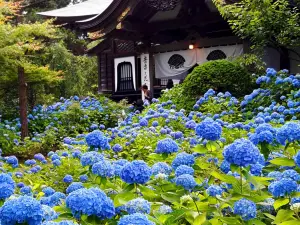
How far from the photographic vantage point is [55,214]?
169cm

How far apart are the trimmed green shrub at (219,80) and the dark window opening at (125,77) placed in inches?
263

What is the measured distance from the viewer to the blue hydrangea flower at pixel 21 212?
1332mm

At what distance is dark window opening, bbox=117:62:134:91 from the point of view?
1501 cm

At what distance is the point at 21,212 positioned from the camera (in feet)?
4.36

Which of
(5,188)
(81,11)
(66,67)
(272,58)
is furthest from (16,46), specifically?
(66,67)

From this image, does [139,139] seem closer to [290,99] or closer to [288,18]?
[290,99]

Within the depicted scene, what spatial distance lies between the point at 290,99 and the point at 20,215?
547 cm

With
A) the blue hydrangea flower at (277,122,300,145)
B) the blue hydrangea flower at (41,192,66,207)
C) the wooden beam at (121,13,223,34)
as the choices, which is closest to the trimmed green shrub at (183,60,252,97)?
the wooden beam at (121,13,223,34)

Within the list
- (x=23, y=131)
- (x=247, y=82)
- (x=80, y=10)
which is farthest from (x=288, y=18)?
(x=80, y=10)

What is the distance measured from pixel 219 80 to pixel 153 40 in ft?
19.2

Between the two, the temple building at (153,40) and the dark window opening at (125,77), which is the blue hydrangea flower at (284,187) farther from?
the dark window opening at (125,77)

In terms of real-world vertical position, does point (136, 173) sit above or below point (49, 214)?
above

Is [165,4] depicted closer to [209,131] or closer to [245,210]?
[209,131]

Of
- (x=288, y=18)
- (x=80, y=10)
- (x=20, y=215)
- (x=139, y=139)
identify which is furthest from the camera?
(x=80, y=10)
